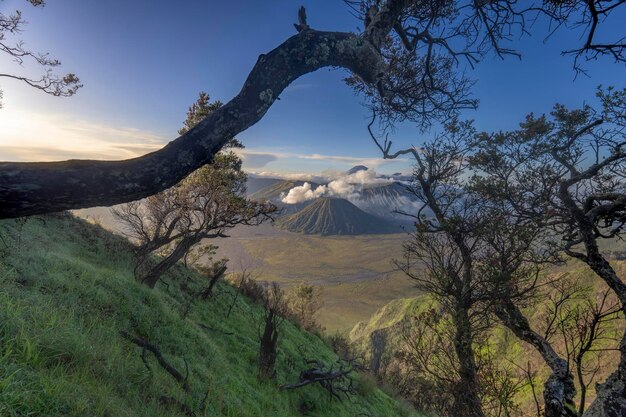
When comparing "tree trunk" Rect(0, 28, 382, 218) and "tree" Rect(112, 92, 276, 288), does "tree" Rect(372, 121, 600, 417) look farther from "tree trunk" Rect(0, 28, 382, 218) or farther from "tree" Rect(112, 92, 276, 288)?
"tree" Rect(112, 92, 276, 288)

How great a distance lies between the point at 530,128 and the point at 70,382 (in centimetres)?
1740

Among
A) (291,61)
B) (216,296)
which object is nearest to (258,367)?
(216,296)

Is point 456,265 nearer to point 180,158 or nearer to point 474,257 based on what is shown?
point 474,257

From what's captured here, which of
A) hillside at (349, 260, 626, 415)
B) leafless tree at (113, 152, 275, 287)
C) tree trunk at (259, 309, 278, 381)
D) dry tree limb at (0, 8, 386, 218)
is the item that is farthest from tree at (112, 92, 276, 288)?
hillside at (349, 260, 626, 415)

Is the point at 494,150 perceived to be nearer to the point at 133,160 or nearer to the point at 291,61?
the point at 291,61

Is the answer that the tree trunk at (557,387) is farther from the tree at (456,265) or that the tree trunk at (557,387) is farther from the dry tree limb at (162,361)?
the dry tree limb at (162,361)

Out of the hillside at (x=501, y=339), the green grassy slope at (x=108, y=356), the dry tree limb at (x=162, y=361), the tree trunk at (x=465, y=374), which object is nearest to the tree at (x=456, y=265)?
the tree trunk at (x=465, y=374)

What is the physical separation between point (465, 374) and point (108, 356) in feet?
28.0

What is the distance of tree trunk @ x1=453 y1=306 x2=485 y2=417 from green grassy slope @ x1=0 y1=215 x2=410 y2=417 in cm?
290

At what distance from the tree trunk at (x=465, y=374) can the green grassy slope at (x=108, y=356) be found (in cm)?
290

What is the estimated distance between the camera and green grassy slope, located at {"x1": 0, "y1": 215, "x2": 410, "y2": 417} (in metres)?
2.68

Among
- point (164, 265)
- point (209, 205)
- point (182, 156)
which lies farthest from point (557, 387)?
point (209, 205)

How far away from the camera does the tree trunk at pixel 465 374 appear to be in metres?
7.40

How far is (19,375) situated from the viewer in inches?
99.7
